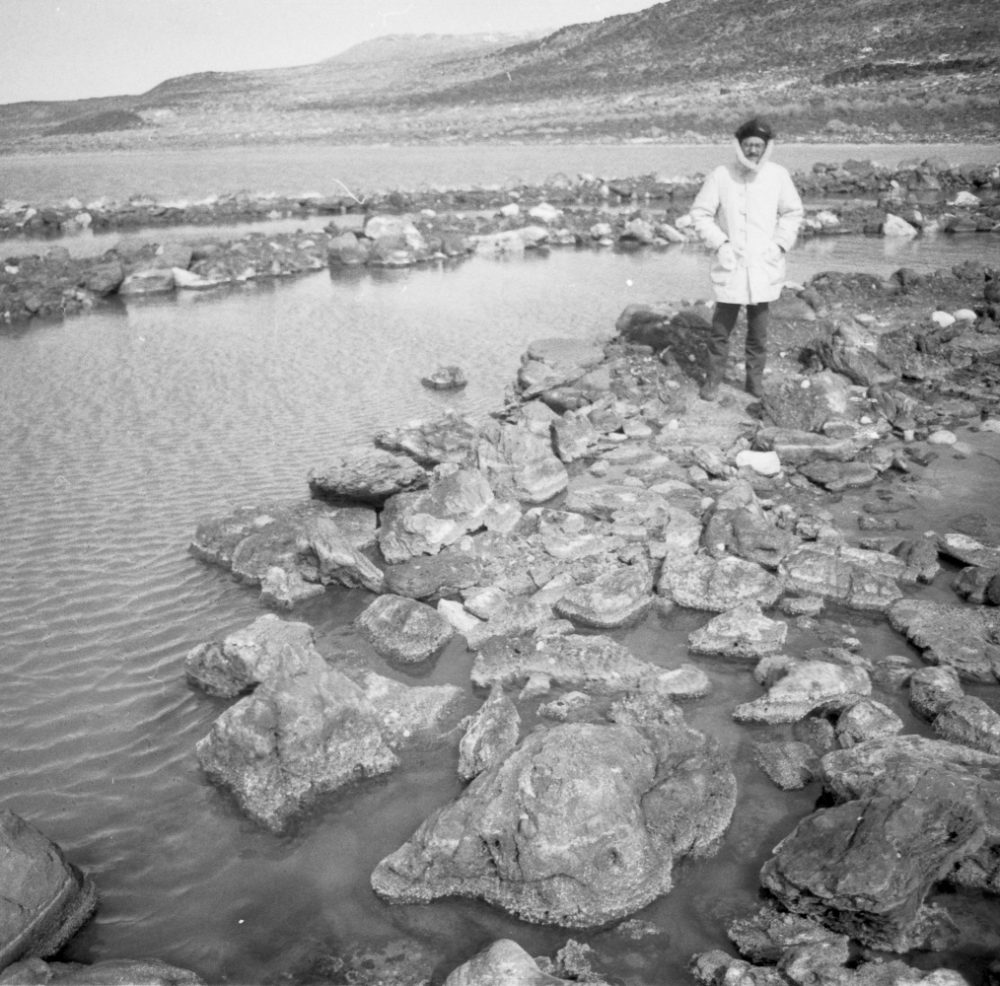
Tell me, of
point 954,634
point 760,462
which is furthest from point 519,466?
point 954,634

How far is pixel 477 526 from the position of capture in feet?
27.7

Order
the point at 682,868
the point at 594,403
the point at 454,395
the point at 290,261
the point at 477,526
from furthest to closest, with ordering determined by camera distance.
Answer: the point at 290,261 → the point at 454,395 → the point at 594,403 → the point at 477,526 → the point at 682,868

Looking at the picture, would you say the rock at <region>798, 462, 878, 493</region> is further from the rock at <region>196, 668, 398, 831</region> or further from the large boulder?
the rock at <region>196, 668, 398, 831</region>

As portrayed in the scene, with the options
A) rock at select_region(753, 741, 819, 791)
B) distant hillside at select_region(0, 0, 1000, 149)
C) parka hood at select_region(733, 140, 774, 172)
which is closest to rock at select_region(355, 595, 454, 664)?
rock at select_region(753, 741, 819, 791)

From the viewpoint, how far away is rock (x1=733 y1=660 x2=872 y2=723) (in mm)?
5738

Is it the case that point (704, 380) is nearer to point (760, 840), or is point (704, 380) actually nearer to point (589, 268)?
point (760, 840)

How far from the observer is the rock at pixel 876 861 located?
404cm

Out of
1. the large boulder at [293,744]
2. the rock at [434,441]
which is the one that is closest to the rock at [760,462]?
the rock at [434,441]

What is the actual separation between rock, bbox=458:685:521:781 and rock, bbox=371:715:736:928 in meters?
0.42

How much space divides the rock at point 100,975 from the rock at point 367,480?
17.3 feet

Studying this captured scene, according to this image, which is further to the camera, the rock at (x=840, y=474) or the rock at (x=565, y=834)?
the rock at (x=840, y=474)

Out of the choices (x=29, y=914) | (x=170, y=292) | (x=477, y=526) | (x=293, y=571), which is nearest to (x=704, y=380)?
(x=477, y=526)

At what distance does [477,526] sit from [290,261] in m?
17.5

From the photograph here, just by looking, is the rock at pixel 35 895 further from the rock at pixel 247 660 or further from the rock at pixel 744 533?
the rock at pixel 744 533
